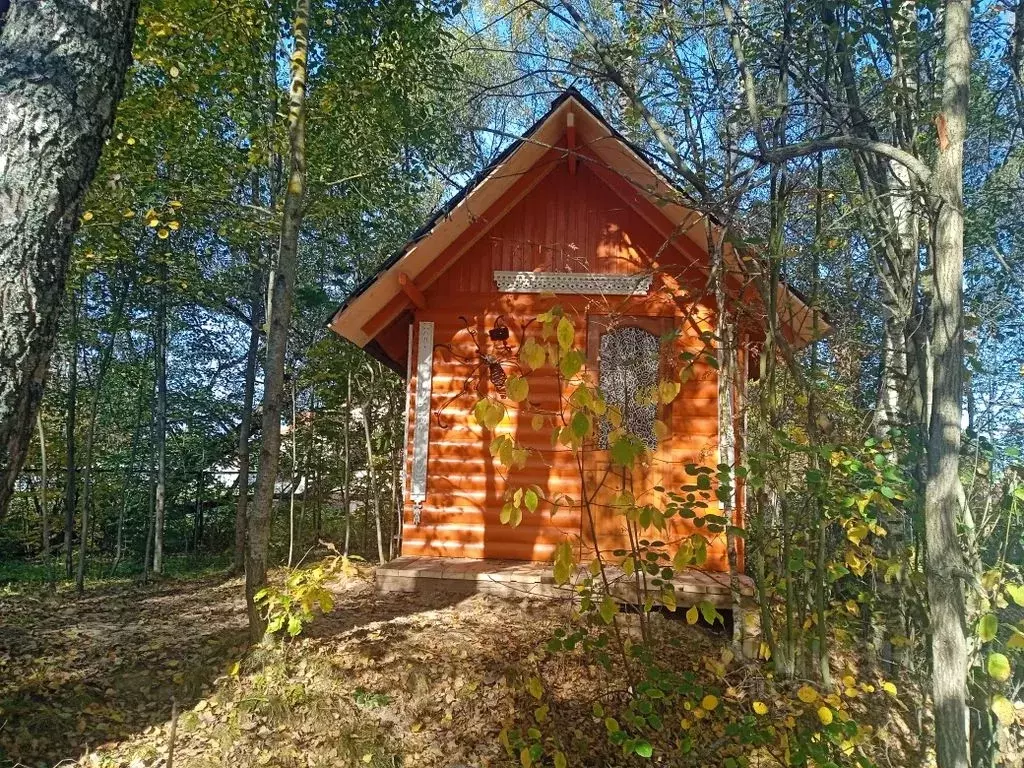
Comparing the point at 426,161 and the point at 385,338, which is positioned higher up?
the point at 426,161

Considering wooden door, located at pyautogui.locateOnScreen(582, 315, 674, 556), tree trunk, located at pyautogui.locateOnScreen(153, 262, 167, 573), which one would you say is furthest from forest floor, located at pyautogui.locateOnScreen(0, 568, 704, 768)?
tree trunk, located at pyautogui.locateOnScreen(153, 262, 167, 573)

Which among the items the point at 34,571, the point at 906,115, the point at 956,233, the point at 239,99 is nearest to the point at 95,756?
the point at 956,233

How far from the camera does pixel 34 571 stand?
1061 cm

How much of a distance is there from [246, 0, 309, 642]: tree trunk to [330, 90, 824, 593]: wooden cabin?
1278 millimetres

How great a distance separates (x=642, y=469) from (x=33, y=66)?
212 inches

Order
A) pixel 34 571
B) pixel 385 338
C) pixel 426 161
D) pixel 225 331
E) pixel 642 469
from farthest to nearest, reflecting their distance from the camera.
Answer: pixel 225 331, pixel 34 571, pixel 426 161, pixel 385 338, pixel 642 469

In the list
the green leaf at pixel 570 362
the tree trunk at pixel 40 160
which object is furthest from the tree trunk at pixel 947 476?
the tree trunk at pixel 40 160

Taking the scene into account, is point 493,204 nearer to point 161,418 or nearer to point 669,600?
point 669,600

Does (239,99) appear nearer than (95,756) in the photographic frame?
No

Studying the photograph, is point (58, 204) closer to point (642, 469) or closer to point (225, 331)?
point (642, 469)

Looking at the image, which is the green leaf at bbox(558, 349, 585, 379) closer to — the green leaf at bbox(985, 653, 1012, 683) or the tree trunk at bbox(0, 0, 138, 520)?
the green leaf at bbox(985, 653, 1012, 683)

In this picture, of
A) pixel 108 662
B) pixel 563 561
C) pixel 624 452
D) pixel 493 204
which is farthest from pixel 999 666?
pixel 108 662

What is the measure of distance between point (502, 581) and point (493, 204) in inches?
148

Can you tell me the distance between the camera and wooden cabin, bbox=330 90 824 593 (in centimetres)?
636
